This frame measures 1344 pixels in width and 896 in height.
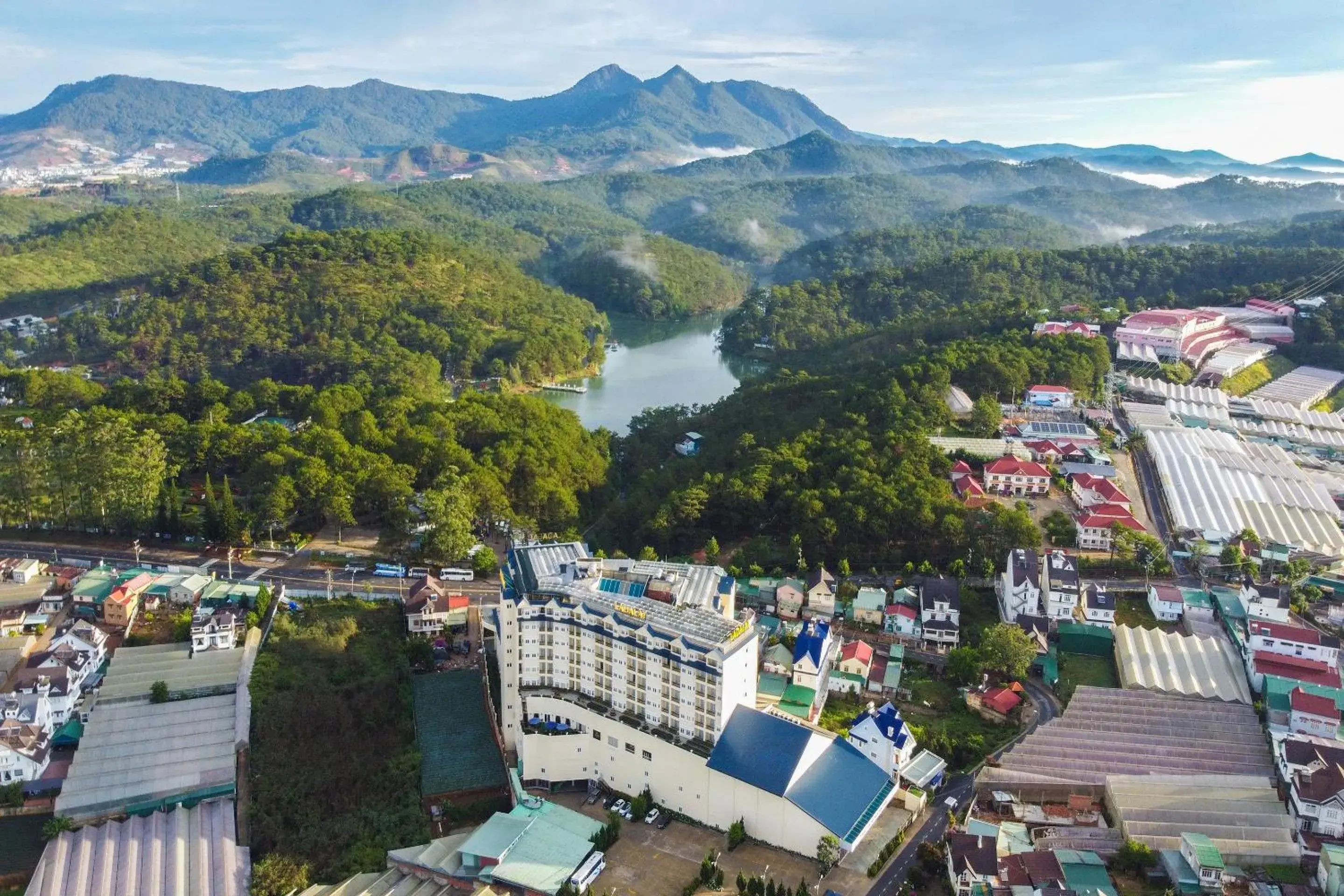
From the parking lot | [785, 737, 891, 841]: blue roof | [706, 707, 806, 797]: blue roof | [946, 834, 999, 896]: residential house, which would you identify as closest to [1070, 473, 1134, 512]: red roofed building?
[785, 737, 891, 841]: blue roof

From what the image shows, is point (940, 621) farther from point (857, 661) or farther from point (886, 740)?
point (886, 740)

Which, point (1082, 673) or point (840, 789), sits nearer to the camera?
point (840, 789)

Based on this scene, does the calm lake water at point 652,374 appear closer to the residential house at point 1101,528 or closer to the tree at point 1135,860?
the residential house at point 1101,528

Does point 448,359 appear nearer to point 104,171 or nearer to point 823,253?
point 823,253

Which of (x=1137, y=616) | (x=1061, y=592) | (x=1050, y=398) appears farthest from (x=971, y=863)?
(x=1050, y=398)

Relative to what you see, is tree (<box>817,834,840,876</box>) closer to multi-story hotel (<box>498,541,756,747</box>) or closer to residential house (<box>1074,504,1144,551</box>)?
multi-story hotel (<box>498,541,756,747</box>)

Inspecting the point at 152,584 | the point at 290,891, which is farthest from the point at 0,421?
the point at 290,891
